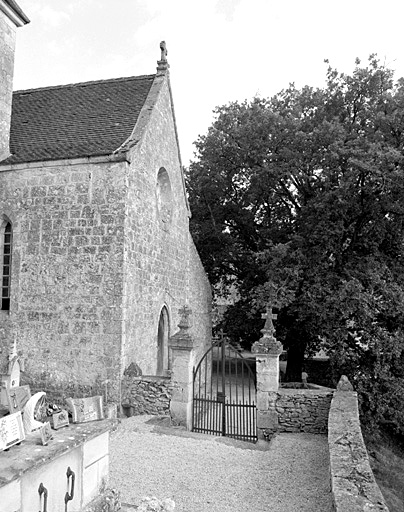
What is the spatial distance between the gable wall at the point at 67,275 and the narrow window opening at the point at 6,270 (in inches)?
14.1

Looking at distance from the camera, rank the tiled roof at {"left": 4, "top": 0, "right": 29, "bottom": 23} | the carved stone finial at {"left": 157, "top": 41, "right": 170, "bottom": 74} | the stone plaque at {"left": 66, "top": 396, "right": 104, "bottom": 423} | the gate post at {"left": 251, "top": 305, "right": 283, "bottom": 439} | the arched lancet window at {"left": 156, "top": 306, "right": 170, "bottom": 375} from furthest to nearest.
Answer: the carved stone finial at {"left": 157, "top": 41, "right": 170, "bottom": 74} < the arched lancet window at {"left": 156, "top": 306, "right": 170, "bottom": 375} < the tiled roof at {"left": 4, "top": 0, "right": 29, "bottom": 23} < the gate post at {"left": 251, "top": 305, "right": 283, "bottom": 439} < the stone plaque at {"left": 66, "top": 396, "right": 104, "bottom": 423}

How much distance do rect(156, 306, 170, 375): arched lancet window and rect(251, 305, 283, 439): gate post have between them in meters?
4.85

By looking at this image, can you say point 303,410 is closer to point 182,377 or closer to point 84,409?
point 182,377

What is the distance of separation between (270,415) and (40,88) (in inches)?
500

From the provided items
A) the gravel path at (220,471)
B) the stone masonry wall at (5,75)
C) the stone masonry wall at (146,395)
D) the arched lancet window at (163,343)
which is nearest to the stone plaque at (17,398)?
the gravel path at (220,471)

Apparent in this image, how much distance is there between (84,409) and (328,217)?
12.0 meters

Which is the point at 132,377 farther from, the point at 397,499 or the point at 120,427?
the point at 397,499

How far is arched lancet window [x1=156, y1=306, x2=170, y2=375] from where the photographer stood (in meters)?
13.5

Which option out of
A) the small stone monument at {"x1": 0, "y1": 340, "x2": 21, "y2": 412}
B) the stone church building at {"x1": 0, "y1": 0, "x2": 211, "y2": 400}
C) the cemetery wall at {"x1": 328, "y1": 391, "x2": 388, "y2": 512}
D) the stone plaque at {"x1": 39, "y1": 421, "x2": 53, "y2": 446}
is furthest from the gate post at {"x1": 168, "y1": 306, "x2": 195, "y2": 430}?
the stone plaque at {"x1": 39, "y1": 421, "x2": 53, "y2": 446}

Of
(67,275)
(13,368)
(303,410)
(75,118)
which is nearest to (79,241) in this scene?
(67,275)

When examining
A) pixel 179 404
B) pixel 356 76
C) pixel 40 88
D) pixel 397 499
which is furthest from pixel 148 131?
pixel 397 499

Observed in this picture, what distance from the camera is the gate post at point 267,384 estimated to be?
9062 mm

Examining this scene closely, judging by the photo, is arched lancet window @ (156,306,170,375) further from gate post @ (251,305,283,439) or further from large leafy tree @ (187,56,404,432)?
gate post @ (251,305,283,439)

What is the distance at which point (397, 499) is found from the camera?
11695 mm
